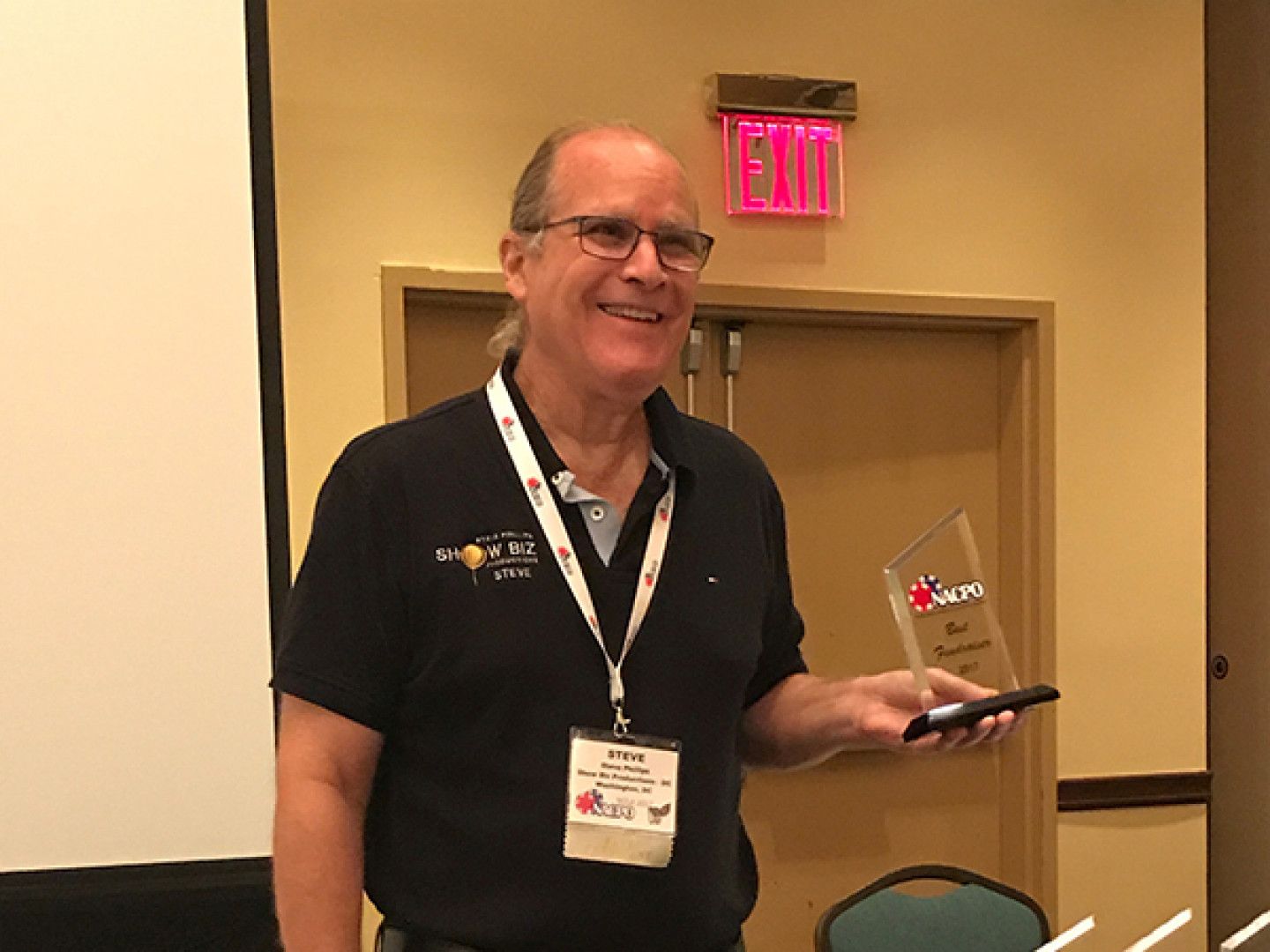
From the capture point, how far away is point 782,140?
2.80 metres

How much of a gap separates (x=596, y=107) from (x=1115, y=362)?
151 centimetres

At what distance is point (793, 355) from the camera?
297 cm

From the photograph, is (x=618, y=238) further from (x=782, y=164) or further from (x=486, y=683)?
(x=782, y=164)

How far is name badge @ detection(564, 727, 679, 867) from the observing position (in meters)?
1.21

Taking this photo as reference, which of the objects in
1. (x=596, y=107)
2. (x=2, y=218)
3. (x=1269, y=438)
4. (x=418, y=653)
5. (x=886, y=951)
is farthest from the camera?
(x=1269, y=438)

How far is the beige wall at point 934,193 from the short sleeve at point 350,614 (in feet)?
4.63

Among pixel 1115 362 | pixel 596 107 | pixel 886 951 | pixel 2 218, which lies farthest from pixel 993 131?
pixel 2 218

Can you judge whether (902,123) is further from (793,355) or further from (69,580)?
(69,580)

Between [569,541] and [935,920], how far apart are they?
4.37 feet

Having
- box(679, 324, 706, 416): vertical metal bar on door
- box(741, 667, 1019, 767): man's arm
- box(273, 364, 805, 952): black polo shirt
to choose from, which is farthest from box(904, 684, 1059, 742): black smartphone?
box(679, 324, 706, 416): vertical metal bar on door

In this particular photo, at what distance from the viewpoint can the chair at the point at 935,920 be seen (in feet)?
A: 6.88

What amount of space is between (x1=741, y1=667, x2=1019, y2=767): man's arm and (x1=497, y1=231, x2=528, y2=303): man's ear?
24.1 inches

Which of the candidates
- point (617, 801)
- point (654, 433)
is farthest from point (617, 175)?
point (617, 801)

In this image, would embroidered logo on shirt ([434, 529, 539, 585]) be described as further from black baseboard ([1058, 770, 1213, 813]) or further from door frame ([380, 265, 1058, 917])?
black baseboard ([1058, 770, 1213, 813])
